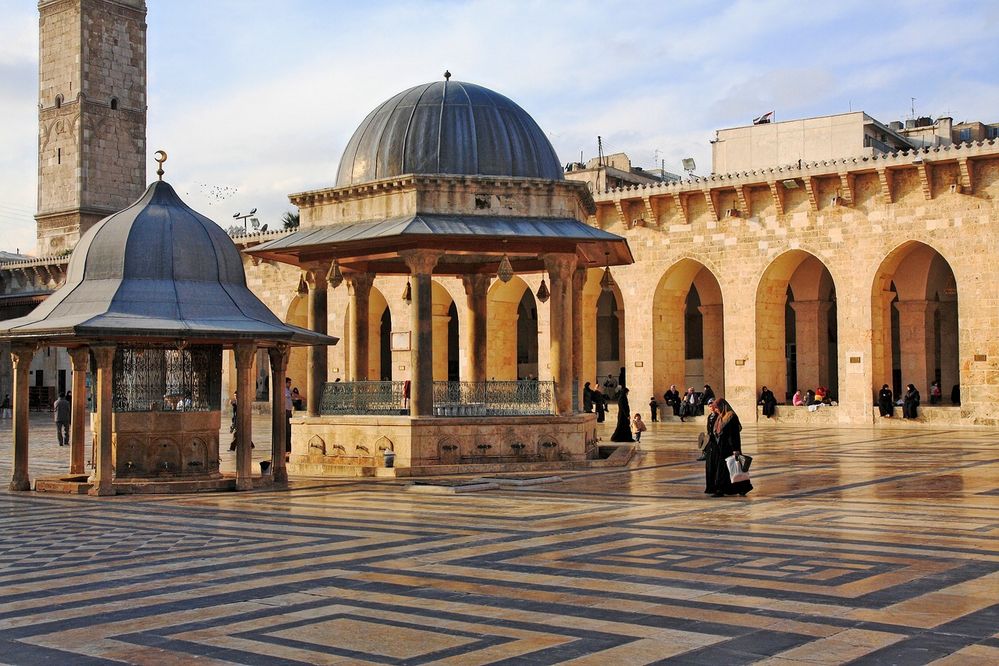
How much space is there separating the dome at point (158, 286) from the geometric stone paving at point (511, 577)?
6.05 ft

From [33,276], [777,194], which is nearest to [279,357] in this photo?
[777,194]

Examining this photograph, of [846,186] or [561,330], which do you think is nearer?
[561,330]

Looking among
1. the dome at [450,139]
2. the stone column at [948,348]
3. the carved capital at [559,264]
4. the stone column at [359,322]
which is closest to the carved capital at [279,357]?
the dome at [450,139]

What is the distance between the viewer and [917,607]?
554cm

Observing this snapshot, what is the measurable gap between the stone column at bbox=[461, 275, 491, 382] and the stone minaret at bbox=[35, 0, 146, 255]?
28.5 m

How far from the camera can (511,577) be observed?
6.62m

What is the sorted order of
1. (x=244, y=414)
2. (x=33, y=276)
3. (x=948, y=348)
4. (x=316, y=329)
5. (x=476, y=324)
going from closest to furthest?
(x=244, y=414), (x=316, y=329), (x=476, y=324), (x=948, y=348), (x=33, y=276)

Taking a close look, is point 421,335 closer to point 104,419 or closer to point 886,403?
point 104,419

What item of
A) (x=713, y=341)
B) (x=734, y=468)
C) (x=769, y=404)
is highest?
(x=713, y=341)

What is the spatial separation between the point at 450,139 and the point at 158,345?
478cm

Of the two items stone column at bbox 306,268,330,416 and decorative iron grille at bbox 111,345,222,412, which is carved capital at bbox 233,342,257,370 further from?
stone column at bbox 306,268,330,416

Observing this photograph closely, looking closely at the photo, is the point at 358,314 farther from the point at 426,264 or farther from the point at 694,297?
the point at 694,297

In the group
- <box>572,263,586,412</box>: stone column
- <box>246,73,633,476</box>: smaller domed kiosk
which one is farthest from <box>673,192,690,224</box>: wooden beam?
<box>246,73,633,476</box>: smaller domed kiosk

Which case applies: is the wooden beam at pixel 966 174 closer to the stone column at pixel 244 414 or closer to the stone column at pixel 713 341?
the stone column at pixel 713 341
